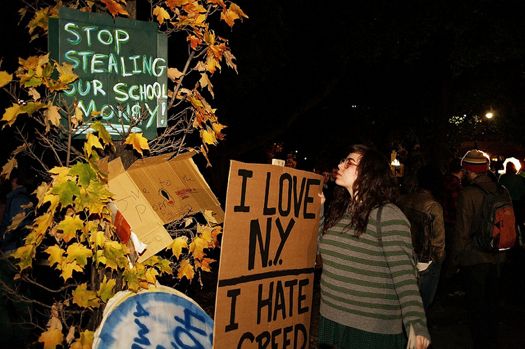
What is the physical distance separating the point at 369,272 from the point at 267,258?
1.88ft

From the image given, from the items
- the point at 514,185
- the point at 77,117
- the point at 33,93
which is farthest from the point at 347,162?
the point at 514,185

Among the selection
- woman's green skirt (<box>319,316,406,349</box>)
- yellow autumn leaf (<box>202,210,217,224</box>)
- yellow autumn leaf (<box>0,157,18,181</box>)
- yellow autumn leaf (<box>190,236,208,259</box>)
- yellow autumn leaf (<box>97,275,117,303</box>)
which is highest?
yellow autumn leaf (<box>0,157,18,181</box>)

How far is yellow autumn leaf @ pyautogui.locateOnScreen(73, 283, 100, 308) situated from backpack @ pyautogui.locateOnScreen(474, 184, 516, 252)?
3.72 meters

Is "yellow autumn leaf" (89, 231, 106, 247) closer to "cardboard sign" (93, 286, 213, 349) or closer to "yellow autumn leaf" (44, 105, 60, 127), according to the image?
"cardboard sign" (93, 286, 213, 349)

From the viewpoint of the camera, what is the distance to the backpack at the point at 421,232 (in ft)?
16.7

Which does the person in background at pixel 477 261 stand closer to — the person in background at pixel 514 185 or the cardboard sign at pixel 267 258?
the cardboard sign at pixel 267 258

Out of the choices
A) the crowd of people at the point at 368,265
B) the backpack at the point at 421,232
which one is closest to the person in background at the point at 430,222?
the backpack at the point at 421,232

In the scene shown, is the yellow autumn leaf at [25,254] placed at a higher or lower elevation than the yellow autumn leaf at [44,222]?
lower

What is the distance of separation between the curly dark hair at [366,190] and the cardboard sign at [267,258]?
0.81 ft

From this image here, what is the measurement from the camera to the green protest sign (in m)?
2.96

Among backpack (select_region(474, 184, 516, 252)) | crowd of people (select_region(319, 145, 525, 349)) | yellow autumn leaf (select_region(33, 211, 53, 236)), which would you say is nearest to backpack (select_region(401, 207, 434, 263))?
backpack (select_region(474, 184, 516, 252))

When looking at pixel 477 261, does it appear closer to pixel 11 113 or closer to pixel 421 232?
pixel 421 232

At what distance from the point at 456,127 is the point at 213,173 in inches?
935

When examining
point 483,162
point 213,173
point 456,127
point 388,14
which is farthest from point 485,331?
point 456,127
